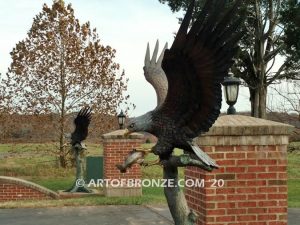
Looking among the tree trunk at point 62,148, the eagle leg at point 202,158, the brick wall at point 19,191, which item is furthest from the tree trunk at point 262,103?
the eagle leg at point 202,158

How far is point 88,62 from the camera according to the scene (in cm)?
2278

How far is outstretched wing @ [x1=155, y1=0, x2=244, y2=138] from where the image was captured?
3312 millimetres

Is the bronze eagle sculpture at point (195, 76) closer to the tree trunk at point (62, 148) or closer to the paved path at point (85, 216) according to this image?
the paved path at point (85, 216)

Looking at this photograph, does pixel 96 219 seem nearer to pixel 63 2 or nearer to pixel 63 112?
pixel 63 112

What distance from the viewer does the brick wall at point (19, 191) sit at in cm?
1359

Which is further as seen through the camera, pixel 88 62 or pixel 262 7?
pixel 262 7

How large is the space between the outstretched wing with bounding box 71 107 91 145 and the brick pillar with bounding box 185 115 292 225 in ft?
30.4

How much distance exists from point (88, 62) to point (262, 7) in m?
9.52

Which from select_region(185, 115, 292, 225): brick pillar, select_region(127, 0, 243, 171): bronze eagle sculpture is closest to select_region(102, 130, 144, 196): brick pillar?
select_region(185, 115, 292, 225): brick pillar

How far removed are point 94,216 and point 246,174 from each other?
5.21 metres

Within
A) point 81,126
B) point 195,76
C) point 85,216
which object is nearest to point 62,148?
point 81,126

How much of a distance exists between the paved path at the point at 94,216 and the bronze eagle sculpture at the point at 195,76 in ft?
18.8

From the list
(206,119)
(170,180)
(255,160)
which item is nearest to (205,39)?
(206,119)

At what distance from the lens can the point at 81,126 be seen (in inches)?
575
